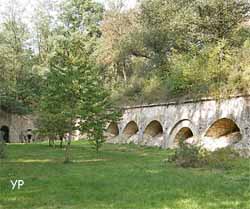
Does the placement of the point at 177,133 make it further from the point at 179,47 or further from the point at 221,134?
the point at 179,47

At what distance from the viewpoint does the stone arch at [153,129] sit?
27019mm

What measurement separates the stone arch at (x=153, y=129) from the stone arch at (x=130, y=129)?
2857 millimetres

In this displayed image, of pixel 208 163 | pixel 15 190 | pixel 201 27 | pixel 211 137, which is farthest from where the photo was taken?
pixel 201 27

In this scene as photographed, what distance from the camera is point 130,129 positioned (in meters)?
31.0

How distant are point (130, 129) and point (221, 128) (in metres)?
11.5

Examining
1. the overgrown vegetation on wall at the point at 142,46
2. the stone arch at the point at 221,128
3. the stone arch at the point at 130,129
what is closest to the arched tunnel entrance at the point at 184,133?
the overgrown vegetation on wall at the point at 142,46

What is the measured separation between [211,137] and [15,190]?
1313 cm

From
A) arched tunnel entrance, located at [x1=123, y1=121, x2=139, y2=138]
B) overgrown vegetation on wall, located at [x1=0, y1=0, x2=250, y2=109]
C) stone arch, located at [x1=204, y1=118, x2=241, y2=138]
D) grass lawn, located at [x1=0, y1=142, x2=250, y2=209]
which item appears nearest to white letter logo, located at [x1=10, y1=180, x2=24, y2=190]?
grass lawn, located at [x1=0, y1=142, x2=250, y2=209]

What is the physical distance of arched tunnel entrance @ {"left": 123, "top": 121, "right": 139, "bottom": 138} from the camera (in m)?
30.5

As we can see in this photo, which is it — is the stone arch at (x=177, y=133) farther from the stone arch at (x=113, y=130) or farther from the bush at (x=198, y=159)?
the stone arch at (x=113, y=130)

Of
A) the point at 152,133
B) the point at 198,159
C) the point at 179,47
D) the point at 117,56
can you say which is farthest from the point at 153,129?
the point at 198,159

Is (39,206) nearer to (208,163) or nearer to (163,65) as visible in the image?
(208,163)

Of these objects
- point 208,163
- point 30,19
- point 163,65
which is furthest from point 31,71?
point 208,163

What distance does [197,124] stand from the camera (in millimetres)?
21234
